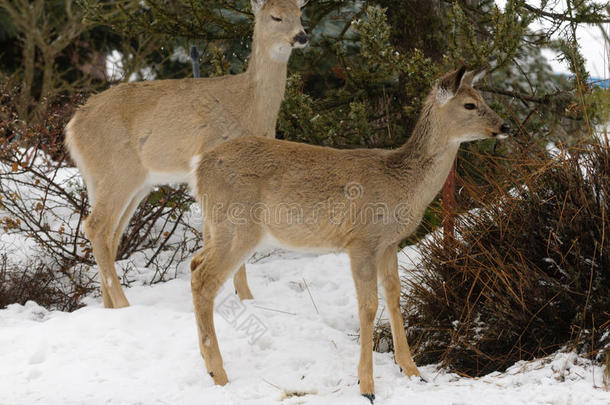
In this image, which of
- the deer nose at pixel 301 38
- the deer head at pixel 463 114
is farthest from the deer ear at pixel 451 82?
the deer nose at pixel 301 38

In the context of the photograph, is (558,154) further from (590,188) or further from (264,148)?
(264,148)

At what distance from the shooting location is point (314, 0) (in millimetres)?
7961

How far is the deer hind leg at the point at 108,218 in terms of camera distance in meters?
6.27

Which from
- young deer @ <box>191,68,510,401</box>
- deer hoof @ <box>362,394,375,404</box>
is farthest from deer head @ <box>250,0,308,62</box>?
deer hoof @ <box>362,394,375,404</box>

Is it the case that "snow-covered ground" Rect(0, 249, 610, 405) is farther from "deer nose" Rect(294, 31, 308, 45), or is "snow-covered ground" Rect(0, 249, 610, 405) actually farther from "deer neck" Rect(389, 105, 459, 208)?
"deer nose" Rect(294, 31, 308, 45)

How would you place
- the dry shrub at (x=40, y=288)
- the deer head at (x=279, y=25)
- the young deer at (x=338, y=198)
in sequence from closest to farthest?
the young deer at (x=338, y=198), the deer head at (x=279, y=25), the dry shrub at (x=40, y=288)

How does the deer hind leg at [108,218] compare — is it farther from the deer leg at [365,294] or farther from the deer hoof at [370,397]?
the deer hoof at [370,397]

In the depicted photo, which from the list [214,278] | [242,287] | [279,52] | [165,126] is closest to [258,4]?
[279,52]

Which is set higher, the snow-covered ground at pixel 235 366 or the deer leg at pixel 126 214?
the deer leg at pixel 126 214

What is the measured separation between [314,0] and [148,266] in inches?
145

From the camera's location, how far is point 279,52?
6.11 metres

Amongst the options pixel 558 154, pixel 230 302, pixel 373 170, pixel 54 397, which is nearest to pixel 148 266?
pixel 230 302

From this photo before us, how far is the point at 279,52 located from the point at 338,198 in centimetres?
202

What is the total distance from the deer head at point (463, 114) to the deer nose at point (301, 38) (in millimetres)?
1482
